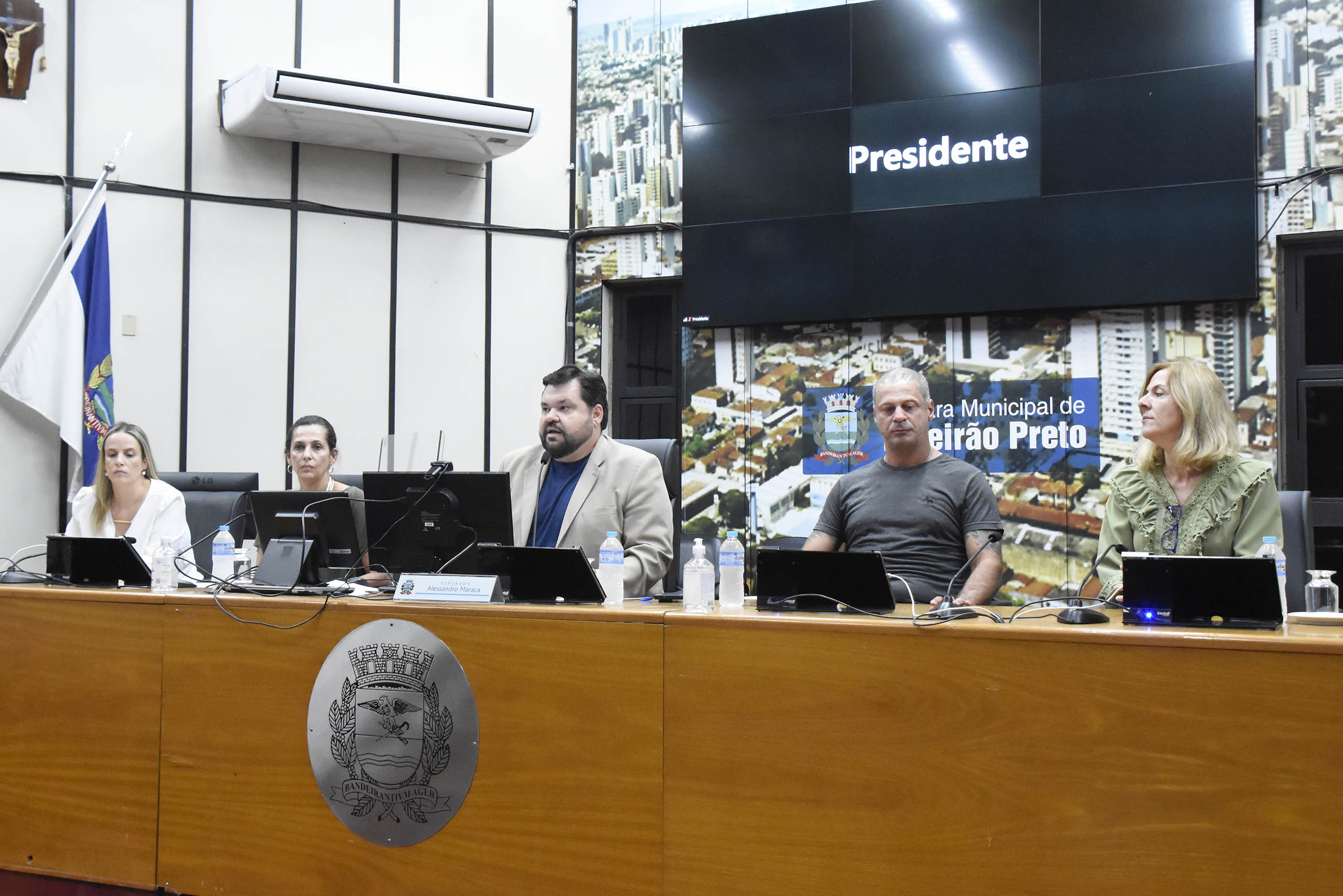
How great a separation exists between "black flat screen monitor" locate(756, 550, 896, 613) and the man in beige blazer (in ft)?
2.28

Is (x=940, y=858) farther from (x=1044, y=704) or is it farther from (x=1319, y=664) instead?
(x=1319, y=664)

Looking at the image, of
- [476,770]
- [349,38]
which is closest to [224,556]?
[476,770]

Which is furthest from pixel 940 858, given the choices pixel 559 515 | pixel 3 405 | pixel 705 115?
pixel 3 405

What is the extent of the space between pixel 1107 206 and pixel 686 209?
6.33 feet

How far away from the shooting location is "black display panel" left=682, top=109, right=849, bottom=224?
4.70 meters

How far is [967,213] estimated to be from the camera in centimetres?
445

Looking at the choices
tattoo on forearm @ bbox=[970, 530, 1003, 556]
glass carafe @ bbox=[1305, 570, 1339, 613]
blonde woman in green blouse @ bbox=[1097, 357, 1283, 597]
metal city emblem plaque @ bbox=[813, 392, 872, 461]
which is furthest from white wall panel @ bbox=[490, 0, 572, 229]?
glass carafe @ bbox=[1305, 570, 1339, 613]

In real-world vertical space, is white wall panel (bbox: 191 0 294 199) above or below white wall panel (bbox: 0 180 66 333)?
above

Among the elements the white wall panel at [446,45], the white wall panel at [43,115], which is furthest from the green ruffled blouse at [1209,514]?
the white wall panel at [43,115]

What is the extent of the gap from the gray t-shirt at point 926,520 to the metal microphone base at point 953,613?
30.7 inches

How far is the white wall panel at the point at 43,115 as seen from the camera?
173 inches

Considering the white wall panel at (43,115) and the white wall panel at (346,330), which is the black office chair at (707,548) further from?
the white wall panel at (43,115)

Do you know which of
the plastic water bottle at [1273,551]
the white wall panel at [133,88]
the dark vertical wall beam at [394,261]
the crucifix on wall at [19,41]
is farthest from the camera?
the dark vertical wall beam at [394,261]

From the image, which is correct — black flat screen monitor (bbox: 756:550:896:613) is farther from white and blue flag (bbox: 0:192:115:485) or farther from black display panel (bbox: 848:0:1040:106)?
white and blue flag (bbox: 0:192:115:485)
